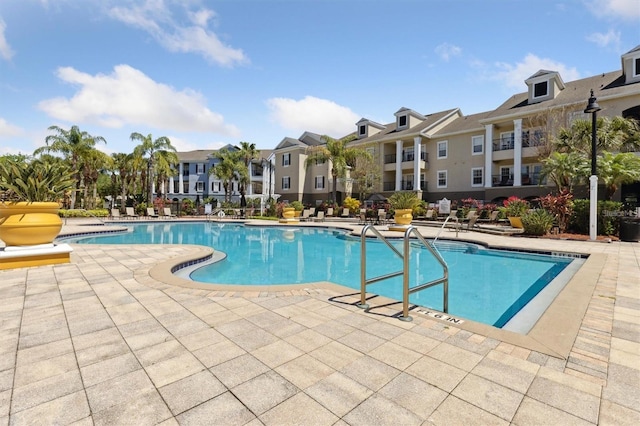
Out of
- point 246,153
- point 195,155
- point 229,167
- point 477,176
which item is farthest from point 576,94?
point 195,155

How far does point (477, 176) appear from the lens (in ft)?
89.2

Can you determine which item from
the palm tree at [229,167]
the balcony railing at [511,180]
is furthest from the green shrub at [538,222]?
the palm tree at [229,167]

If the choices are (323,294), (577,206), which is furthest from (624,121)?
(323,294)

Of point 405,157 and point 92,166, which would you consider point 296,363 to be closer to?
point 405,157

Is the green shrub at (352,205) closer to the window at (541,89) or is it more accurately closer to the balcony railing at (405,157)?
the balcony railing at (405,157)

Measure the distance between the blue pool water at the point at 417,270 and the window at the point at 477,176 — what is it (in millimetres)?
16513

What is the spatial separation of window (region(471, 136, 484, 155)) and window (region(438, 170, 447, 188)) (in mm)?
2982

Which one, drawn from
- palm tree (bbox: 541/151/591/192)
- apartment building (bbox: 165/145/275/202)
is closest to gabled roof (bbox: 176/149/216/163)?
apartment building (bbox: 165/145/275/202)

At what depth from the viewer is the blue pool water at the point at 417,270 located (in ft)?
20.1

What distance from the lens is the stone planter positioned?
664cm

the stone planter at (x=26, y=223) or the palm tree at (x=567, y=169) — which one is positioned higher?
the palm tree at (x=567, y=169)

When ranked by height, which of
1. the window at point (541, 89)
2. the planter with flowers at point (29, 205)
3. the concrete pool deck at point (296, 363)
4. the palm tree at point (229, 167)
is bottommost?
the concrete pool deck at point (296, 363)

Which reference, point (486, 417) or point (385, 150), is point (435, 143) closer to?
point (385, 150)

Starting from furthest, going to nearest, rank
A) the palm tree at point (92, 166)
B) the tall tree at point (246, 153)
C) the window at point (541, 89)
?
the tall tree at point (246, 153)
the palm tree at point (92, 166)
the window at point (541, 89)
